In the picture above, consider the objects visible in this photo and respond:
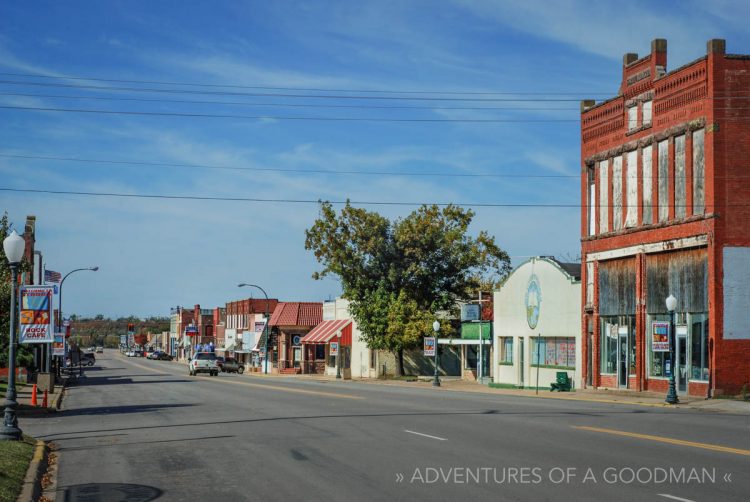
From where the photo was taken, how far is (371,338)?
64.7 meters

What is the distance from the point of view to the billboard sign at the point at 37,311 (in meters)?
21.4

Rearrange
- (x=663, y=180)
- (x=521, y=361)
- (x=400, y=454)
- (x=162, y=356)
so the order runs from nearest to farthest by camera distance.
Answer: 1. (x=400, y=454)
2. (x=663, y=180)
3. (x=521, y=361)
4. (x=162, y=356)

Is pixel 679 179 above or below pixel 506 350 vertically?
above

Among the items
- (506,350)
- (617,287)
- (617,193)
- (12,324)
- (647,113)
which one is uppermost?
(647,113)

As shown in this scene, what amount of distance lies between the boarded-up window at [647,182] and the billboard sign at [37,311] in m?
27.5

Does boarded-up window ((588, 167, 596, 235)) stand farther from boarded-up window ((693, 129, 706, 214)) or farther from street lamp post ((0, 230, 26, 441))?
street lamp post ((0, 230, 26, 441))

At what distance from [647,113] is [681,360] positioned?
1132cm

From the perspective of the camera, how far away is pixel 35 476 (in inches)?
540

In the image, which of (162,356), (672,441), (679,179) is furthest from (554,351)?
(162,356)

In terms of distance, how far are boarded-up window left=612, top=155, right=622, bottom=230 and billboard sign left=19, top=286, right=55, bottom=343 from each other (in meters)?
28.9

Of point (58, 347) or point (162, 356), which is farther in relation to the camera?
point (162, 356)

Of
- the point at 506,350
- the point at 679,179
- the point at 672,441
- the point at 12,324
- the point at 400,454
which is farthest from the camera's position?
the point at 506,350

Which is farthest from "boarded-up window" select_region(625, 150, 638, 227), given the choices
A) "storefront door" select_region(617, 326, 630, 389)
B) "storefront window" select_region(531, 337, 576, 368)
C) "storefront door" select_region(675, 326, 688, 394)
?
"storefront window" select_region(531, 337, 576, 368)

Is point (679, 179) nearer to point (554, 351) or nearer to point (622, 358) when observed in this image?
point (622, 358)
